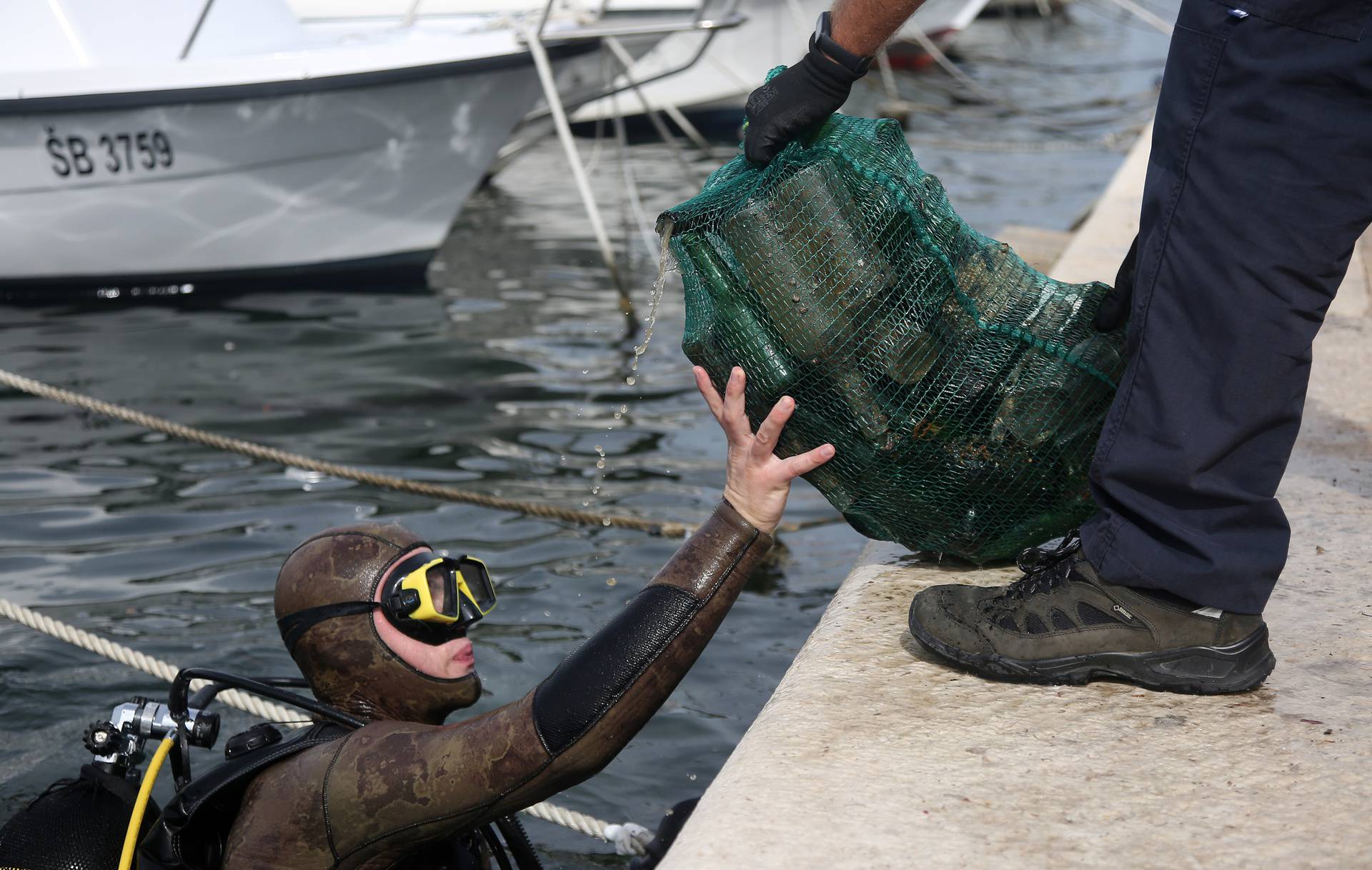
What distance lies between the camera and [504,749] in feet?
7.66

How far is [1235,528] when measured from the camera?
2254 mm

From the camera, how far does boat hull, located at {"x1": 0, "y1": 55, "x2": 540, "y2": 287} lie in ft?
29.8

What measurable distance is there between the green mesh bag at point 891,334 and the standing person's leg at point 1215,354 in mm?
309

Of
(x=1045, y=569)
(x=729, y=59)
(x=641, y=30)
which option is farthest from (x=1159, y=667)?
(x=729, y=59)

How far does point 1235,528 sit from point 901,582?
877 mm

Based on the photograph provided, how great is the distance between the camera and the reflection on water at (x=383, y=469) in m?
4.54

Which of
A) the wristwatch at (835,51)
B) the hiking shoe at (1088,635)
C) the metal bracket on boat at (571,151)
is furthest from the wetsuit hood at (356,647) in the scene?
the metal bracket on boat at (571,151)

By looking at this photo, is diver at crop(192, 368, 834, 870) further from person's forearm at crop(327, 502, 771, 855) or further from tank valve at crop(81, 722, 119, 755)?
tank valve at crop(81, 722, 119, 755)

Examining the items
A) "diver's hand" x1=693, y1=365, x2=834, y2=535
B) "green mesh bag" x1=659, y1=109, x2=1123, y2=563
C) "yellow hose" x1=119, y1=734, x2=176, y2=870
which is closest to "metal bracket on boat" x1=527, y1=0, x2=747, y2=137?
"green mesh bag" x1=659, y1=109, x2=1123, y2=563

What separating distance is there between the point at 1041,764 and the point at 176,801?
1531 millimetres

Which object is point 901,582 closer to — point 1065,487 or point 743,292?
point 1065,487

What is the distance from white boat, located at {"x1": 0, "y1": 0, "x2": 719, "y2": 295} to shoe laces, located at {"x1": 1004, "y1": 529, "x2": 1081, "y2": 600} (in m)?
7.64

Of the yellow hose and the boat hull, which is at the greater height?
the boat hull

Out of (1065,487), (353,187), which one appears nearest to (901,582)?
(1065,487)
